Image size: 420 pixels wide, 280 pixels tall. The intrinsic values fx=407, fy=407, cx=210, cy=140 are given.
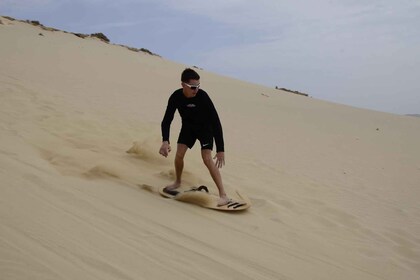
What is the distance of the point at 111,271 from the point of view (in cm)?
236

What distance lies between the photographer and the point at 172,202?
3846 mm

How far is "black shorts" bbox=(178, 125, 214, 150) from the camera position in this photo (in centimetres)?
398

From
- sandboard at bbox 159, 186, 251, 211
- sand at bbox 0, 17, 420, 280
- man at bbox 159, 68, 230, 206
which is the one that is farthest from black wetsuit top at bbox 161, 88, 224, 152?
sand at bbox 0, 17, 420, 280

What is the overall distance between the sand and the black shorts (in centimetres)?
59

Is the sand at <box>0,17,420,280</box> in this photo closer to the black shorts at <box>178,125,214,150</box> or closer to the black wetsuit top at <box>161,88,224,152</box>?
the black shorts at <box>178,125,214,150</box>

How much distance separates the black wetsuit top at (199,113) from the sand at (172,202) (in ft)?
2.37

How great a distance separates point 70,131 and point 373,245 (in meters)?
4.35

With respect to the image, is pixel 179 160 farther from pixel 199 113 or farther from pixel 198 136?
pixel 199 113

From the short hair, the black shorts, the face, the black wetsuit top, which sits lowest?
the black shorts

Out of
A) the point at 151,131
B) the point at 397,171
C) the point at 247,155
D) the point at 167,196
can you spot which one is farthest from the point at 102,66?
the point at 167,196

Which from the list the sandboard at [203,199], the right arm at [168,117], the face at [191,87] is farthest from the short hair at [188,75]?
the sandboard at [203,199]

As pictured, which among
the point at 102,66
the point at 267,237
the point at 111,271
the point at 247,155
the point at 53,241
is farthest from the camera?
the point at 102,66

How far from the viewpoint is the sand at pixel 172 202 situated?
8.57ft

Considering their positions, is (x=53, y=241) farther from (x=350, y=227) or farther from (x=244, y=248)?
(x=350, y=227)
